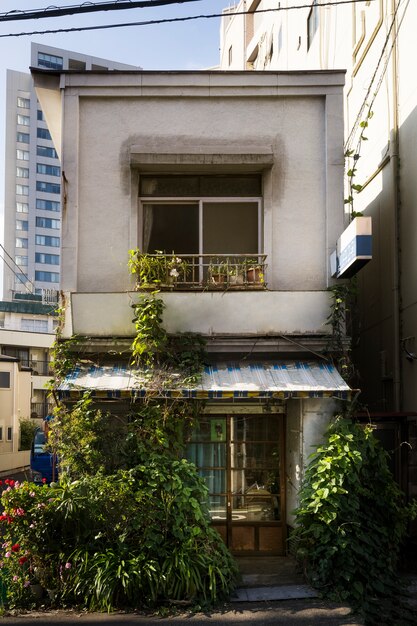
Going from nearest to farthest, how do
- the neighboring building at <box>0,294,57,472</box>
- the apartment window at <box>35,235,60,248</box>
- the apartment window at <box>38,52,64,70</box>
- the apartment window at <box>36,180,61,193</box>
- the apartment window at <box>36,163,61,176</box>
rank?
the neighboring building at <box>0,294,57,472</box>, the apartment window at <box>35,235,60,248</box>, the apartment window at <box>36,180,61,193</box>, the apartment window at <box>36,163,61,176</box>, the apartment window at <box>38,52,64,70</box>

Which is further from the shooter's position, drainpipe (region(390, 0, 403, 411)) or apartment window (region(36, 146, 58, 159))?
apartment window (region(36, 146, 58, 159))

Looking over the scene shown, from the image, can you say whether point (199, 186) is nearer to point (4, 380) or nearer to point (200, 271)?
point (200, 271)

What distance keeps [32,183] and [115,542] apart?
94.5m

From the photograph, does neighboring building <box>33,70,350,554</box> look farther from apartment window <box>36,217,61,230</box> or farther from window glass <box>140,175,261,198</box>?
apartment window <box>36,217,61,230</box>

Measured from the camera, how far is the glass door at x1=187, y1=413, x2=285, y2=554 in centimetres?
1282

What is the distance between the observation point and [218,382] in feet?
36.6

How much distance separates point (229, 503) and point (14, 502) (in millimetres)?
A: 4169

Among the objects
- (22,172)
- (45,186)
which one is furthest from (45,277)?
(22,172)

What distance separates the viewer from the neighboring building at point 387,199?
512 inches

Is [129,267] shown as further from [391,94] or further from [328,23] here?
[328,23]

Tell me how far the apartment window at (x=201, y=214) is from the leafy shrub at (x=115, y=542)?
13.6ft

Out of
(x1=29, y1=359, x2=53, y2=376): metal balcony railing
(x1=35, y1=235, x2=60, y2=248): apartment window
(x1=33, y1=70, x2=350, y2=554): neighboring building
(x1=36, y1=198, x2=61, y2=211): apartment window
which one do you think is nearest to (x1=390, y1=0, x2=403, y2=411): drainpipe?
(x1=33, y1=70, x2=350, y2=554): neighboring building

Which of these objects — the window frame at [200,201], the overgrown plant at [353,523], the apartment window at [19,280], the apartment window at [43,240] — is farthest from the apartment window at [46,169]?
the overgrown plant at [353,523]

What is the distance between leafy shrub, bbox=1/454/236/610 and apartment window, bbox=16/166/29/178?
9429cm
